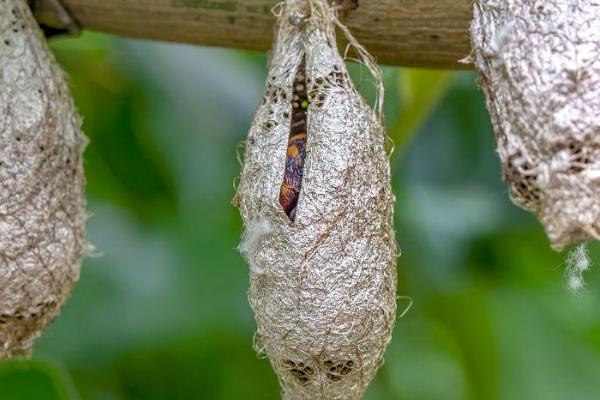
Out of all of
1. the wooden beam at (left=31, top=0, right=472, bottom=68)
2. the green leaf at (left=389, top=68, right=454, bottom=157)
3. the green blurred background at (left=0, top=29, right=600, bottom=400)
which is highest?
the wooden beam at (left=31, top=0, right=472, bottom=68)

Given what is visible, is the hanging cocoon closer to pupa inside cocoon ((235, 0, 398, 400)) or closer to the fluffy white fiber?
the fluffy white fiber

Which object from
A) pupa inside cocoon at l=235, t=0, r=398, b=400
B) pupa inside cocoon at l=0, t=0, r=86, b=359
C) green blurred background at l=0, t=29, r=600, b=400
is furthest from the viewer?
green blurred background at l=0, t=29, r=600, b=400

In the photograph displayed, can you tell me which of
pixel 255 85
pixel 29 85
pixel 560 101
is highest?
pixel 560 101

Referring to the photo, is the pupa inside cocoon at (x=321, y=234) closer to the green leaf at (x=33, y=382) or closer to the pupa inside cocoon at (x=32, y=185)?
the pupa inside cocoon at (x=32, y=185)

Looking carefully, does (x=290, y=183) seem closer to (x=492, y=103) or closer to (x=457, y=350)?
(x=492, y=103)

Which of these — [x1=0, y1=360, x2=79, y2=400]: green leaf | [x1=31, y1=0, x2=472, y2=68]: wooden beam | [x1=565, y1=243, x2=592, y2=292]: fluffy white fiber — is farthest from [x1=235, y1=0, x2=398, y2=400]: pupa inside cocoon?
[x1=0, y1=360, x2=79, y2=400]: green leaf

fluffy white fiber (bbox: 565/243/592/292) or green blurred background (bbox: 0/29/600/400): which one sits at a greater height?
fluffy white fiber (bbox: 565/243/592/292)

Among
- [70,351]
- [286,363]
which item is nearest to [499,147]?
[286,363]

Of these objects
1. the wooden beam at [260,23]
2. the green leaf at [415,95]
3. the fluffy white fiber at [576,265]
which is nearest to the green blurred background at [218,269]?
the green leaf at [415,95]
